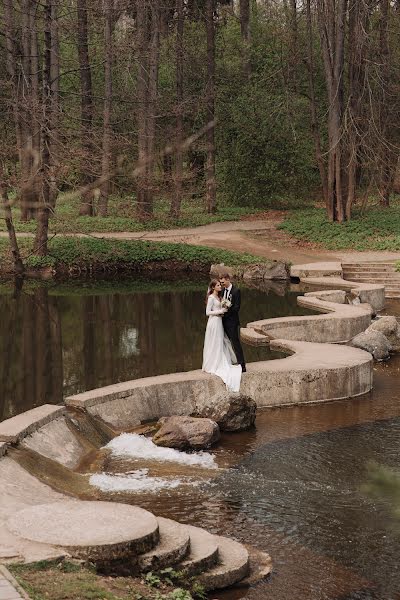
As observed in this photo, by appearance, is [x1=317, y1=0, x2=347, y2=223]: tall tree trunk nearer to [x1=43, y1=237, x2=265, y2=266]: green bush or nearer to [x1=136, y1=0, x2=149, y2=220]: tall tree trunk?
[x1=43, y1=237, x2=265, y2=266]: green bush

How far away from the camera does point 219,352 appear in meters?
14.5

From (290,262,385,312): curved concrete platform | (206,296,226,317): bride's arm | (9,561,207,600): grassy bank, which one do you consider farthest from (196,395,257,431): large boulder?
(290,262,385,312): curved concrete platform

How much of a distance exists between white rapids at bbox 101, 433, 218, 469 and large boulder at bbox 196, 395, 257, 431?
1.05 meters

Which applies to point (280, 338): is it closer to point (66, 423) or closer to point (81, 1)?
point (66, 423)

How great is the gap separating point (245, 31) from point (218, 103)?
508 cm

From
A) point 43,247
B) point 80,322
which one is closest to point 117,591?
point 80,322

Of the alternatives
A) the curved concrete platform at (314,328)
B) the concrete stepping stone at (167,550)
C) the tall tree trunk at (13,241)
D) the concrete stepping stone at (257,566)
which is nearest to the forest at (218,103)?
the tall tree trunk at (13,241)

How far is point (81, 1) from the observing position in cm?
3397

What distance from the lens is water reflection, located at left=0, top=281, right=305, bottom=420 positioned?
16188 mm

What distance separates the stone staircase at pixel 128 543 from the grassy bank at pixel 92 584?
9 centimetres

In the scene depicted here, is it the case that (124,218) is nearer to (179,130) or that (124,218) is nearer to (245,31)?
(179,130)

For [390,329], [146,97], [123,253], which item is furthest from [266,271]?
[146,97]

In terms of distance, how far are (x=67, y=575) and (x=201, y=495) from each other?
3.53 m

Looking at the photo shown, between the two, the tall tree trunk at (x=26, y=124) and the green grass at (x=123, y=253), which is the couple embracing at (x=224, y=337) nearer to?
the tall tree trunk at (x=26, y=124)
